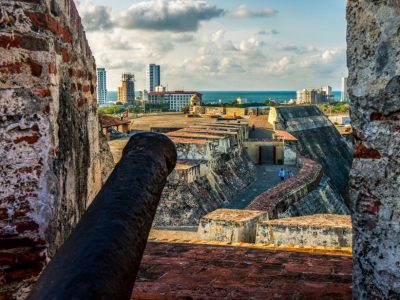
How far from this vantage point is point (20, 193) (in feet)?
8.92

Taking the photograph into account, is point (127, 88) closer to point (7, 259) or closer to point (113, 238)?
point (7, 259)

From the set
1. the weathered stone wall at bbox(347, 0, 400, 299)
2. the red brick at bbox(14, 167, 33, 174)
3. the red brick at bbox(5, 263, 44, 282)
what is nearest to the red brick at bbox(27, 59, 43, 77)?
the red brick at bbox(14, 167, 33, 174)

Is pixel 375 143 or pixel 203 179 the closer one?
pixel 375 143

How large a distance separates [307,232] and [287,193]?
502 centimetres

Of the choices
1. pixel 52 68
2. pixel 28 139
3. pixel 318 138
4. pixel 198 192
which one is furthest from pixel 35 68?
pixel 318 138

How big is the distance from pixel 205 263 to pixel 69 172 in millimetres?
1103

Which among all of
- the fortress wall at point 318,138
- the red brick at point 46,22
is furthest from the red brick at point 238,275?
the fortress wall at point 318,138

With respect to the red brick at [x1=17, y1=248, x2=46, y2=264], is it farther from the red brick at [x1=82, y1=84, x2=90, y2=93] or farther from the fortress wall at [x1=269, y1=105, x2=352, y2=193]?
the fortress wall at [x1=269, y1=105, x2=352, y2=193]

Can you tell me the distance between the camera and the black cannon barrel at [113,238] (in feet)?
4.55

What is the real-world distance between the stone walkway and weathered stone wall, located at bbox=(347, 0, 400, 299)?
485 inches

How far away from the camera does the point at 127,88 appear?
124562mm

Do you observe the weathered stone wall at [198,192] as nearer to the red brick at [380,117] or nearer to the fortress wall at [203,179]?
the fortress wall at [203,179]

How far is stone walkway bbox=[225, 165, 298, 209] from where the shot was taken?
1523cm

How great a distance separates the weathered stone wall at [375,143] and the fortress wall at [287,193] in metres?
9.19
